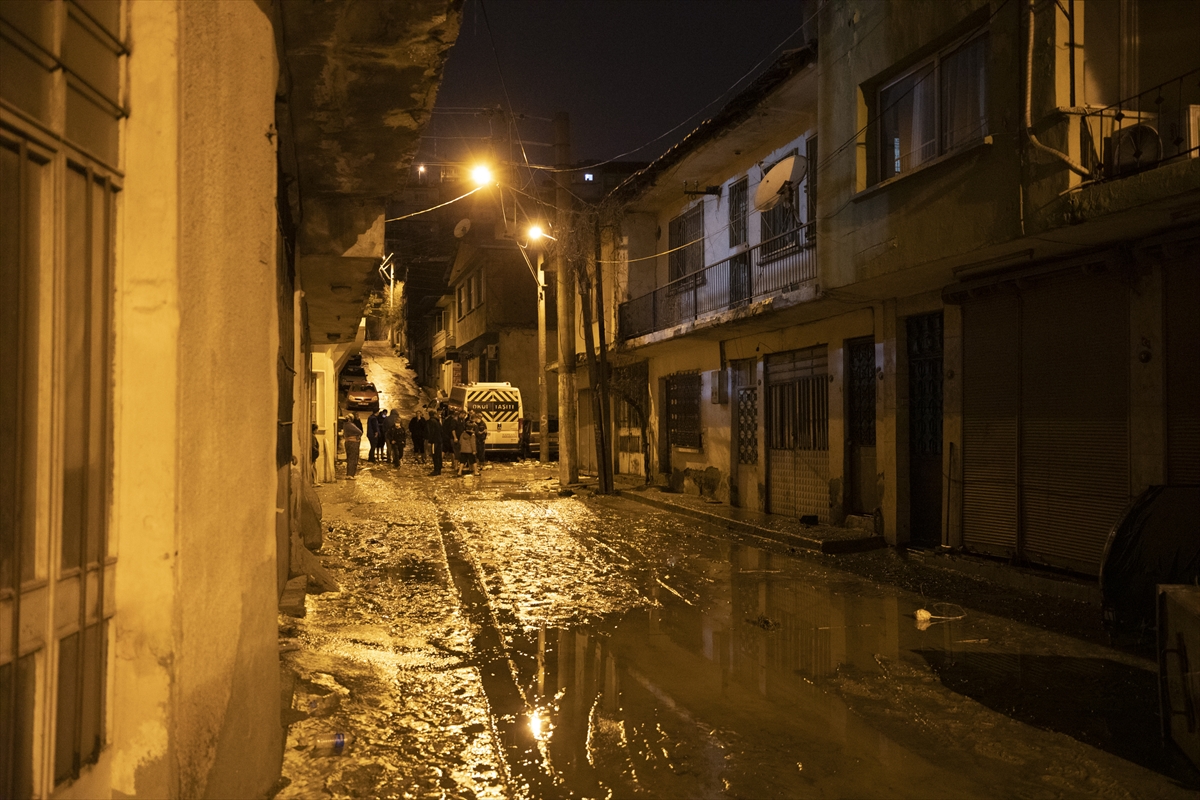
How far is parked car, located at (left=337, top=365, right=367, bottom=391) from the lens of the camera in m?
40.6

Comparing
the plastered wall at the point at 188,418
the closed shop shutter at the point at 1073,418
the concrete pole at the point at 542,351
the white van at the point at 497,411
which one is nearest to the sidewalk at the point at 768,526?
the closed shop shutter at the point at 1073,418

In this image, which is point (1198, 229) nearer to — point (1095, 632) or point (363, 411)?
point (1095, 632)

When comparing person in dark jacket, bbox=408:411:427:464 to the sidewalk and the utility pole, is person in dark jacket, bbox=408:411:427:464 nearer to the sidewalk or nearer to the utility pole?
the utility pole

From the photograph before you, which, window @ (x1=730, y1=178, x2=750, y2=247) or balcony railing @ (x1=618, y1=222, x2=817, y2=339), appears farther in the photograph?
window @ (x1=730, y1=178, x2=750, y2=247)

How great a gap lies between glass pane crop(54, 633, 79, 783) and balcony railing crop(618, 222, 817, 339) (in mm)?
12437

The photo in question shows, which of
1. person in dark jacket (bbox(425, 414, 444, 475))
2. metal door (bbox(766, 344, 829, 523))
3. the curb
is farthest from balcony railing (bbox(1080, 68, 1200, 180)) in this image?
person in dark jacket (bbox(425, 414, 444, 475))

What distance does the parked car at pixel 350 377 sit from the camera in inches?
1597

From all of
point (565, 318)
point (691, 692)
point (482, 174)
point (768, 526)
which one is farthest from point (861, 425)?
point (482, 174)

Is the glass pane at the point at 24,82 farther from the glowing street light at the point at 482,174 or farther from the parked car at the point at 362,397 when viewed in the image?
the parked car at the point at 362,397

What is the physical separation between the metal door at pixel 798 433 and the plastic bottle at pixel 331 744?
1089 centimetres

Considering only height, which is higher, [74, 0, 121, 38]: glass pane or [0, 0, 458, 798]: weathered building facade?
[74, 0, 121, 38]: glass pane

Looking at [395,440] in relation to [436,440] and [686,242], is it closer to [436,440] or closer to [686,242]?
[436,440]

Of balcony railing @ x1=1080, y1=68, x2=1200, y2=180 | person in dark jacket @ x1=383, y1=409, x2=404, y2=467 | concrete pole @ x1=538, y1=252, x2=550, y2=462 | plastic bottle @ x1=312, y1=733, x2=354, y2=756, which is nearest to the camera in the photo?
plastic bottle @ x1=312, y1=733, x2=354, y2=756

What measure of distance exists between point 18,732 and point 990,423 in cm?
1042
